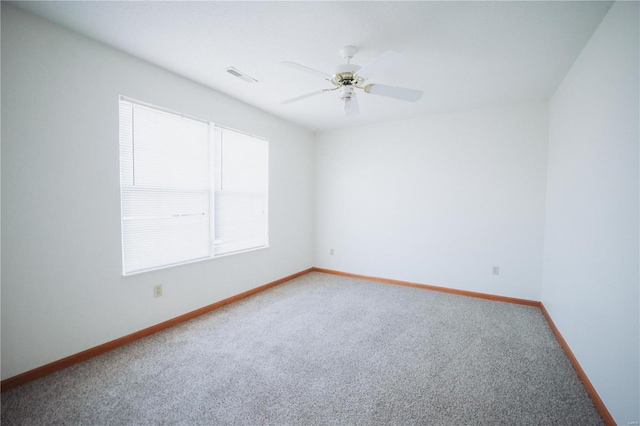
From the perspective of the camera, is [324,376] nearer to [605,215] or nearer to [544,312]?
[605,215]

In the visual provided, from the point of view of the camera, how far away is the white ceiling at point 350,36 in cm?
172

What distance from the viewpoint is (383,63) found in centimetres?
176

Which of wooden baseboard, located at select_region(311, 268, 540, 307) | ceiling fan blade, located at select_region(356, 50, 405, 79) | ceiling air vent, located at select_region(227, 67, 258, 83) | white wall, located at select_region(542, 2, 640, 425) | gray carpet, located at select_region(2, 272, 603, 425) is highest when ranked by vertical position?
ceiling air vent, located at select_region(227, 67, 258, 83)

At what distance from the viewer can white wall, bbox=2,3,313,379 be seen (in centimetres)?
175

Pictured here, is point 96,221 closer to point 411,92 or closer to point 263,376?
point 263,376

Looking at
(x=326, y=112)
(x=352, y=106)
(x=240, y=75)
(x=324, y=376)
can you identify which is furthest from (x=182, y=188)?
(x=324, y=376)

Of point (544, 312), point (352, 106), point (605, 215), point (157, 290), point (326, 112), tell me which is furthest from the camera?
point (326, 112)

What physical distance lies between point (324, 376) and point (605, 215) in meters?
2.08

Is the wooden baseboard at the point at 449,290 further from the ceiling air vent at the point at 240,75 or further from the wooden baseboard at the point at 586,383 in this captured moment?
the ceiling air vent at the point at 240,75

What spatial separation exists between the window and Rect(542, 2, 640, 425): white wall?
3.28 meters

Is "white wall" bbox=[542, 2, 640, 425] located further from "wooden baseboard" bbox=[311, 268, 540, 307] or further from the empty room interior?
"wooden baseboard" bbox=[311, 268, 540, 307]

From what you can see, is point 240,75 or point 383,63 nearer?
point 383,63

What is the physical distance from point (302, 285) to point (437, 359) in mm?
2248

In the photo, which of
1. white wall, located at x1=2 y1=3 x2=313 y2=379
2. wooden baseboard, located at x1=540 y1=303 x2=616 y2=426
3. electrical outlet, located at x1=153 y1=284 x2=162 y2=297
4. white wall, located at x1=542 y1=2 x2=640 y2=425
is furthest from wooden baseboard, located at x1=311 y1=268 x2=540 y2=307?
electrical outlet, located at x1=153 y1=284 x2=162 y2=297
